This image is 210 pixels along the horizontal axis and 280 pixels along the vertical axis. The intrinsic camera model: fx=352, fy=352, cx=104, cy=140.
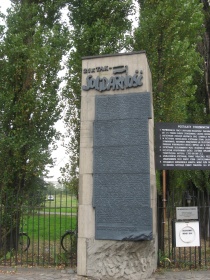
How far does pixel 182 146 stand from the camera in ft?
27.2

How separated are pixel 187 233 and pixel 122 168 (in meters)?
2.17

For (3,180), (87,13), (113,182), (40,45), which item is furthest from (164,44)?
(3,180)

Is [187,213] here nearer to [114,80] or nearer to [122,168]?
[122,168]

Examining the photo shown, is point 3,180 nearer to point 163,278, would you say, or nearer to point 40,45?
point 40,45

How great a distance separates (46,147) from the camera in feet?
34.2

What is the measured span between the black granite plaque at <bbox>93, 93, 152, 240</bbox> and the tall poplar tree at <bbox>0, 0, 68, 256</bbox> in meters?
2.92

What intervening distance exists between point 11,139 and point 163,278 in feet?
17.8

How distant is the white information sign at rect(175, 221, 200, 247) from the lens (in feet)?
26.0

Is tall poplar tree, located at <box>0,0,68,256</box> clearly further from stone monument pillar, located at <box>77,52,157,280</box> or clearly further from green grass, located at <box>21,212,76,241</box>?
stone monument pillar, located at <box>77,52,157,280</box>

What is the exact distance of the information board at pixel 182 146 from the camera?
26.9ft

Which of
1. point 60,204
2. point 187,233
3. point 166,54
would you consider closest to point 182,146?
point 187,233

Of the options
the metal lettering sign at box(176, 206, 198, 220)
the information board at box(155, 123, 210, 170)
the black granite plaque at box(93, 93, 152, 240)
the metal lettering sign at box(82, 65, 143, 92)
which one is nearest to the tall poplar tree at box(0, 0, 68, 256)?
the metal lettering sign at box(82, 65, 143, 92)

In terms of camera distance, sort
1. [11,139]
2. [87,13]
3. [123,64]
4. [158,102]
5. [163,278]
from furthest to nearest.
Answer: [87,13] < [158,102] < [11,139] < [123,64] < [163,278]

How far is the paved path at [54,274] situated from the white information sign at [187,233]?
0.64 m
